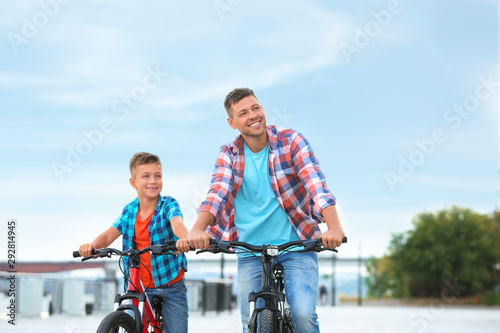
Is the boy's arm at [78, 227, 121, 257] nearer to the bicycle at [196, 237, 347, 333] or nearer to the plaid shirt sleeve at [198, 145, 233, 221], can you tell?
the plaid shirt sleeve at [198, 145, 233, 221]

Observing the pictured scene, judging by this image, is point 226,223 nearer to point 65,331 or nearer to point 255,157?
point 255,157

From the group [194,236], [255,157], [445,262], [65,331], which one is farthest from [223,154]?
[445,262]

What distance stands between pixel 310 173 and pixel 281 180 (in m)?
0.23

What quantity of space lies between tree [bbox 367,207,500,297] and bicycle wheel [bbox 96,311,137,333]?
48599 mm

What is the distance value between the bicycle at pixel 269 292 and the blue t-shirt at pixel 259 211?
1.26 ft

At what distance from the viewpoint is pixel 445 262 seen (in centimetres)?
5028

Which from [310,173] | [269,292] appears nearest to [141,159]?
[310,173]

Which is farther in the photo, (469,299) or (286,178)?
(469,299)

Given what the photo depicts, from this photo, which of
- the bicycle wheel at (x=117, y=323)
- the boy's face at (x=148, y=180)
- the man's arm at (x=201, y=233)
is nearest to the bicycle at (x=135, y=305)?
the bicycle wheel at (x=117, y=323)

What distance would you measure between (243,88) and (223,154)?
453 mm

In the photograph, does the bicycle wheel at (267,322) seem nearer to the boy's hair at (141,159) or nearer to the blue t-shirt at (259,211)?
the blue t-shirt at (259,211)

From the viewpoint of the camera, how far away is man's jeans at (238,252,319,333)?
3.89 metres

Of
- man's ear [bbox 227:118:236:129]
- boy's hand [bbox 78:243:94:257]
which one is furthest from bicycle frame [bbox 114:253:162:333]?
man's ear [bbox 227:118:236:129]

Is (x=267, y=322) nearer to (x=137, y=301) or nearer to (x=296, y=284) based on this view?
(x=296, y=284)
